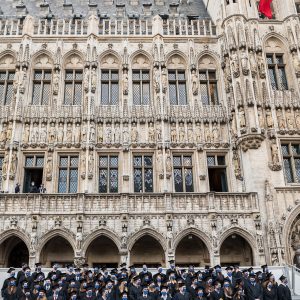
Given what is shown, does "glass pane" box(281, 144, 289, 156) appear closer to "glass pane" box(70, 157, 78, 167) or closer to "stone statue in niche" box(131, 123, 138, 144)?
"stone statue in niche" box(131, 123, 138, 144)

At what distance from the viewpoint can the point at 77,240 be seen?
56.3 feet

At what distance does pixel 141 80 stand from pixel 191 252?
1041cm

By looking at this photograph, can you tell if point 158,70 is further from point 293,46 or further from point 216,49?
point 293,46

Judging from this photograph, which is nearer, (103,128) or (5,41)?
(103,128)

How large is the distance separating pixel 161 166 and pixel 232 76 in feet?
21.5

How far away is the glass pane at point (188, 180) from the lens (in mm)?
20175

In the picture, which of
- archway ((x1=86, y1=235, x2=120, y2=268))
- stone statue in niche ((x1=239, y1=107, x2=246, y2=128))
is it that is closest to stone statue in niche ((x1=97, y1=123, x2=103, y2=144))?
archway ((x1=86, y1=235, x2=120, y2=268))

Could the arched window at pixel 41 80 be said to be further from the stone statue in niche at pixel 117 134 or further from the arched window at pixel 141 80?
the arched window at pixel 141 80

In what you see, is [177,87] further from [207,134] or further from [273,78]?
[273,78]

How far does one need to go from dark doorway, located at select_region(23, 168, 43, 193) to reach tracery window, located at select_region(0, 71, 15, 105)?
4444 mm

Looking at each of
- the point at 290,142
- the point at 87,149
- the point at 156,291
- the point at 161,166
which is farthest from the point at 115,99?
the point at 156,291

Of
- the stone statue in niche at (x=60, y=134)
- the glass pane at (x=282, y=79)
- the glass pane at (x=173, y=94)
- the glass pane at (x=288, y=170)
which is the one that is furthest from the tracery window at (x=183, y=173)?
the glass pane at (x=282, y=79)

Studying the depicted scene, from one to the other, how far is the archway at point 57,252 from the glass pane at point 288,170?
470 inches

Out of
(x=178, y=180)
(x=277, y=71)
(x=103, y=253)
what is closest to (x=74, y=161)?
(x=103, y=253)
